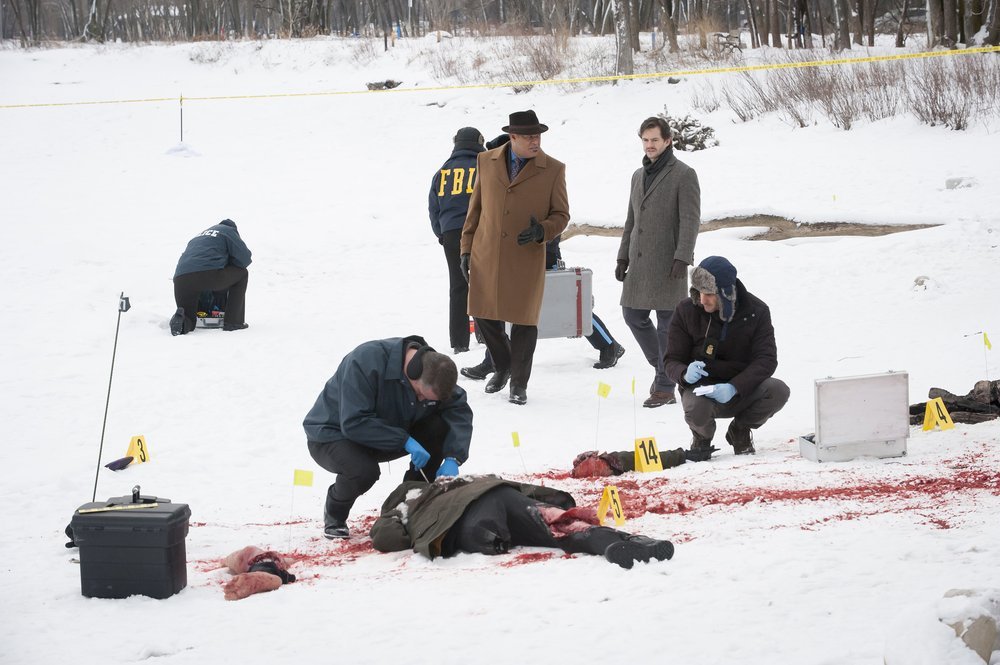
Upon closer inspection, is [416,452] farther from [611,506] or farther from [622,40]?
[622,40]

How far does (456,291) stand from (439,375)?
4.20 m

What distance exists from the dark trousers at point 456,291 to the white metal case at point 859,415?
3699 millimetres

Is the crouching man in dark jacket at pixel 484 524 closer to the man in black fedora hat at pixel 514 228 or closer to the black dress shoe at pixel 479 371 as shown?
the man in black fedora hat at pixel 514 228

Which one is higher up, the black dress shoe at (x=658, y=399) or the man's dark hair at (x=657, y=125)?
the man's dark hair at (x=657, y=125)

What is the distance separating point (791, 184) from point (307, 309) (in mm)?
6348

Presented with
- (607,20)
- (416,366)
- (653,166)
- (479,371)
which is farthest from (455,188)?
(607,20)

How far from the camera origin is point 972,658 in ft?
10.2

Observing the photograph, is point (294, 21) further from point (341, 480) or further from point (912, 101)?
point (341, 480)

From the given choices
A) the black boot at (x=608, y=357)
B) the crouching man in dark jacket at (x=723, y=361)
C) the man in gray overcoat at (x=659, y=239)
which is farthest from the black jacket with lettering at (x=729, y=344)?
the black boot at (x=608, y=357)

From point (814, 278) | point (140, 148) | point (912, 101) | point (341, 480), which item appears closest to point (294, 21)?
point (140, 148)

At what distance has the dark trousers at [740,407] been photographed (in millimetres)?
6207

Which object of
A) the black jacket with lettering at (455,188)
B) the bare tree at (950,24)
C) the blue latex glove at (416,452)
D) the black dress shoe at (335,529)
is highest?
the bare tree at (950,24)

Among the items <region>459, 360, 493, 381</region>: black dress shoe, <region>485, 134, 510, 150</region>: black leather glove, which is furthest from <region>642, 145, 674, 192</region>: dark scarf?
<region>459, 360, 493, 381</region>: black dress shoe

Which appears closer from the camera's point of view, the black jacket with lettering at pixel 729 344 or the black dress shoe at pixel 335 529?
the black dress shoe at pixel 335 529
